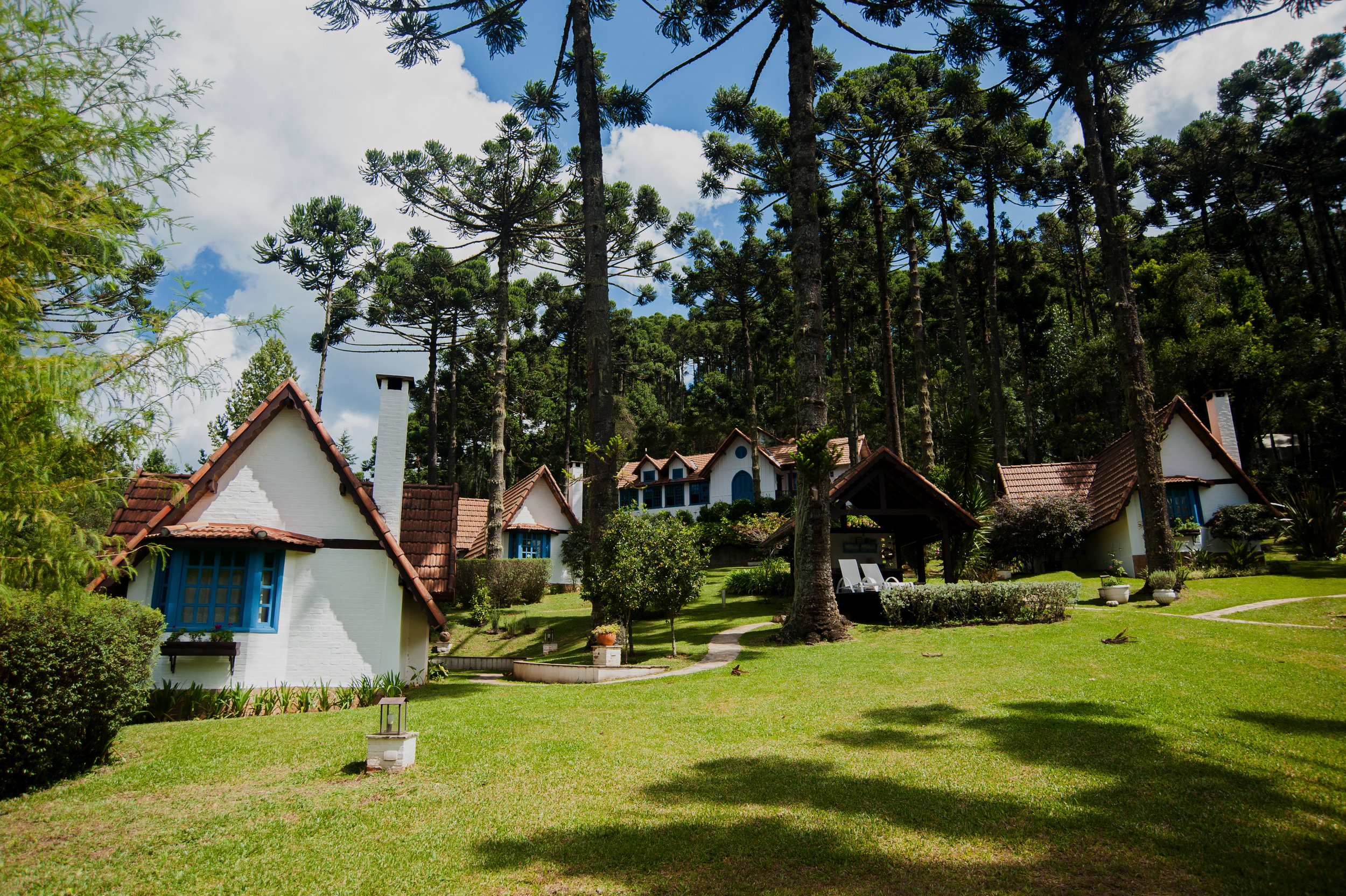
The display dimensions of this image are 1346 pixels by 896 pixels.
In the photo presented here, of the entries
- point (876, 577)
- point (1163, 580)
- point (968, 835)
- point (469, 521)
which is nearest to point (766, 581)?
point (876, 577)

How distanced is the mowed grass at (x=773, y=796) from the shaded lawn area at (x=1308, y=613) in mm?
3277

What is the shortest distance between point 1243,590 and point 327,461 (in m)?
21.2

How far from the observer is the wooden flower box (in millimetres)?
11008

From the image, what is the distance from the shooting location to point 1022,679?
31.8ft

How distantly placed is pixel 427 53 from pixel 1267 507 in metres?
28.8

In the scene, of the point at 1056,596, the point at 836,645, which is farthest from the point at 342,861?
the point at 1056,596

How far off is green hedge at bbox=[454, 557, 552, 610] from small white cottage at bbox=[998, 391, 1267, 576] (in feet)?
60.2

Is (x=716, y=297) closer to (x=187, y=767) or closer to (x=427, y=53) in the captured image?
(x=427, y=53)

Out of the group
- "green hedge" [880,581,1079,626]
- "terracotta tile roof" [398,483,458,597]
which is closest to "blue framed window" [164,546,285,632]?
"terracotta tile roof" [398,483,458,597]

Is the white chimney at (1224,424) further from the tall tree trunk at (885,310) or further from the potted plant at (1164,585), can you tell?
the tall tree trunk at (885,310)

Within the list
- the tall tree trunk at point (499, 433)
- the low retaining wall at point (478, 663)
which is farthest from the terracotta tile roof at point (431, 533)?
the tall tree trunk at point (499, 433)

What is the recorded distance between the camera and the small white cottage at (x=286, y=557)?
37.8 ft

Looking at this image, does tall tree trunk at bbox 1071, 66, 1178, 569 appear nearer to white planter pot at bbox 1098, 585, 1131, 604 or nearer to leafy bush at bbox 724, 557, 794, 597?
white planter pot at bbox 1098, 585, 1131, 604

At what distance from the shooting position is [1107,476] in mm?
24188
